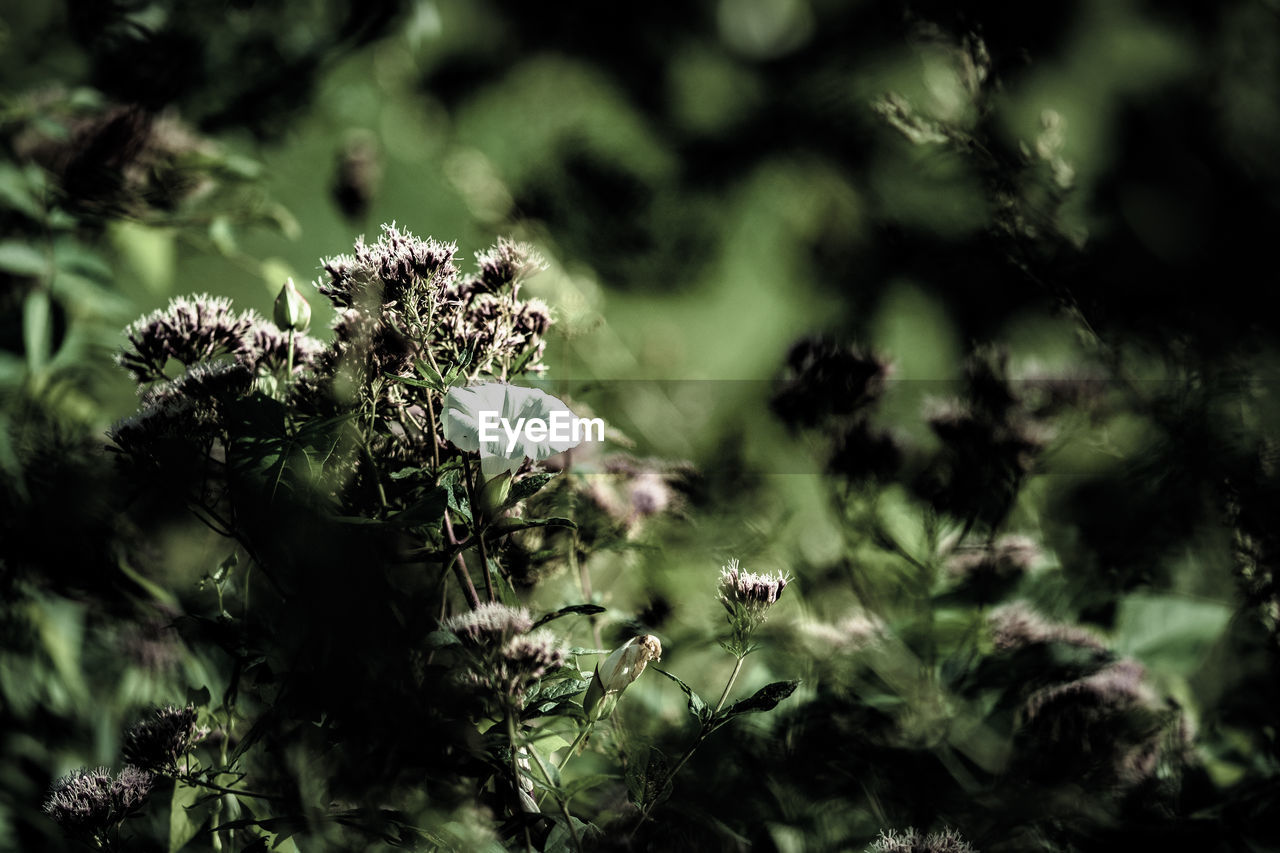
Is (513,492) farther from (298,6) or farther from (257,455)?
(298,6)

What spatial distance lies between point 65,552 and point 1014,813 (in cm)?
50

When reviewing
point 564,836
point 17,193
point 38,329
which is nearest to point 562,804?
point 564,836

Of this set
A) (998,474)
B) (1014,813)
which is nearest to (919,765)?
(1014,813)

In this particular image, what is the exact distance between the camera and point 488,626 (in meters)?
0.26

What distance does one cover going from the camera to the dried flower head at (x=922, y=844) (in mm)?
295

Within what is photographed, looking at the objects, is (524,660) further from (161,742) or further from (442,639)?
(161,742)

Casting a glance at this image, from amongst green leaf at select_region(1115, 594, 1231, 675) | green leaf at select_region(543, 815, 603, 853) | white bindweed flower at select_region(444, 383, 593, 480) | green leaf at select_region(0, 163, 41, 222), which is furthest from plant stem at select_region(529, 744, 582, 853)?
green leaf at select_region(0, 163, 41, 222)

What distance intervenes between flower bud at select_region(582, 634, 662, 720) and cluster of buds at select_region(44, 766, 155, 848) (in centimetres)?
22

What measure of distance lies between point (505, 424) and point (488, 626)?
7 cm

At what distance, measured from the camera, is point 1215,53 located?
58 centimetres

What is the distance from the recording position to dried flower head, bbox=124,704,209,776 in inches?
12.8

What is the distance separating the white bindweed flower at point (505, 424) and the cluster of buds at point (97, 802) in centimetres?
23

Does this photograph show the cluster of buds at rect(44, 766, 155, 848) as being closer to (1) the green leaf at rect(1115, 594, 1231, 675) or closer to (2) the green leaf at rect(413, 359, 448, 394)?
(2) the green leaf at rect(413, 359, 448, 394)

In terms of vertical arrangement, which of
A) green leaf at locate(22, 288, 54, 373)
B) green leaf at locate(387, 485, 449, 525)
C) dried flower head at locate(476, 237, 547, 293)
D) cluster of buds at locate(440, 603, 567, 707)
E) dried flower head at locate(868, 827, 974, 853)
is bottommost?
green leaf at locate(22, 288, 54, 373)
